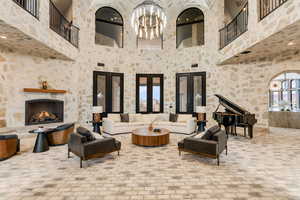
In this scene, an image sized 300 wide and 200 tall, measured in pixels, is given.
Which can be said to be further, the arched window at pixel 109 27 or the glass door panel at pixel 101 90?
the arched window at pixel 109 27

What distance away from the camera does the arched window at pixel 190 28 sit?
334 inches

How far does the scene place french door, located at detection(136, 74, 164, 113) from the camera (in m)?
8.75

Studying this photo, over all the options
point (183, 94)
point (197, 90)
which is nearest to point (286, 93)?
point (197, 90)

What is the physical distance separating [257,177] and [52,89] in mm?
7446

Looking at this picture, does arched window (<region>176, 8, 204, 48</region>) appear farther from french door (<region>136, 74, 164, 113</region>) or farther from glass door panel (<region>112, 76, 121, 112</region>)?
glass door panel (<region>112, 76, 121, 112</region>)

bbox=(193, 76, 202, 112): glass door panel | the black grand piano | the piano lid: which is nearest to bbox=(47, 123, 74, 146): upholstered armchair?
the black grand piano

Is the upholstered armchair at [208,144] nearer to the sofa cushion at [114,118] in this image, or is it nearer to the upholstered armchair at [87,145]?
A: the upholstered armchair at [87,145]

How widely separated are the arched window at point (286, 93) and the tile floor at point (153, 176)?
5.20m

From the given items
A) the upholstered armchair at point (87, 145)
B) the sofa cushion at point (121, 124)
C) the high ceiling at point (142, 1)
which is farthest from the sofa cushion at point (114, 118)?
the high ceiling at point (142, 1)

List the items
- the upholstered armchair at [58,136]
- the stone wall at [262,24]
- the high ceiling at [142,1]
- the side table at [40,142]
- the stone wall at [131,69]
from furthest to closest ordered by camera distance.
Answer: the high ceiling at [142,1] < the stone wall at [131,69] < the upholstered armchair at [58,136] < the side table at [40,142] < the stone wall at [262,24]

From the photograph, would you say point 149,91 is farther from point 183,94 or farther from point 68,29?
point 68,29

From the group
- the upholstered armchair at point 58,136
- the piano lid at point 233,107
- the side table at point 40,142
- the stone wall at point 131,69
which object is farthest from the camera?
the stone wall at point 131,69

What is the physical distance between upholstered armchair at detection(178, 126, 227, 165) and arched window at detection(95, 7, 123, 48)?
23.1 ft

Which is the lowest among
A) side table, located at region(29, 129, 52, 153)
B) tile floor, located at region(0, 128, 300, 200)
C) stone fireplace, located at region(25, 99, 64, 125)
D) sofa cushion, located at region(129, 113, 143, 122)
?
tile floor, located at region(0, 128, 300, 200)
